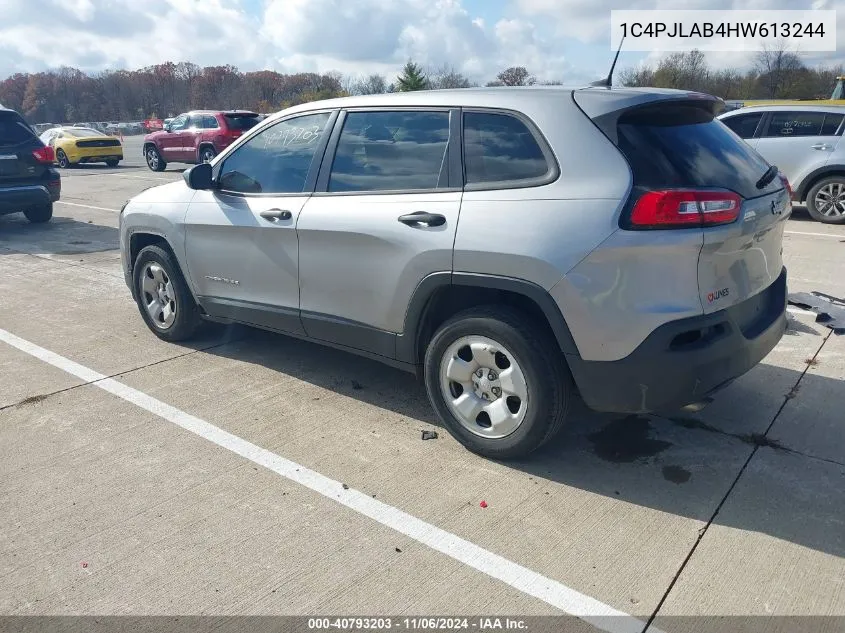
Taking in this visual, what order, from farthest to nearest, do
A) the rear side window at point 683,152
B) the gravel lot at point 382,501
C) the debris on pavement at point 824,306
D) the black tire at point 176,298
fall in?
the debris on pavement at point 824,306
the black tire at point 176,298
the rear side window at point 683,152
the gravel lot at point 382,501

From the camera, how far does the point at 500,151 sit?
343 centimetres

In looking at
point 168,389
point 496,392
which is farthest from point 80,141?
point 496,392

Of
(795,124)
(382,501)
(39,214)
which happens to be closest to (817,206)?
(795,124)

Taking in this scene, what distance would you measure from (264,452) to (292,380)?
1026 millimetres

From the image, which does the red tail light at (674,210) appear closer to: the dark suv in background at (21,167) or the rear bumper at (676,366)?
the rear bumper at (676,366)

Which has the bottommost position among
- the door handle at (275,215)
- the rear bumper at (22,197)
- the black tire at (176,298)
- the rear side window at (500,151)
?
the black tire at (176,298)

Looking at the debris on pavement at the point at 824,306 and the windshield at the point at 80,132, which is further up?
the windshield at the point at 80,132

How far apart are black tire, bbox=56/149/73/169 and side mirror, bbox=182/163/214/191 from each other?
22.7 m

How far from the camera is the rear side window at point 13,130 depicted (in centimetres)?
999

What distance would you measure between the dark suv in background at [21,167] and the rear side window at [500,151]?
9.06m

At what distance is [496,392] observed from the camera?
11.5ft

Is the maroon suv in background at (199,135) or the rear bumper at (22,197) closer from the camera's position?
the rear bumper at (22,197)

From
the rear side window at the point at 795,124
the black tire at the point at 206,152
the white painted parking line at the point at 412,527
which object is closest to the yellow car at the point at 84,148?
the black tire at the point at 206,152

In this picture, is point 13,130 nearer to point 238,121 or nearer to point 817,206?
point 238,121
